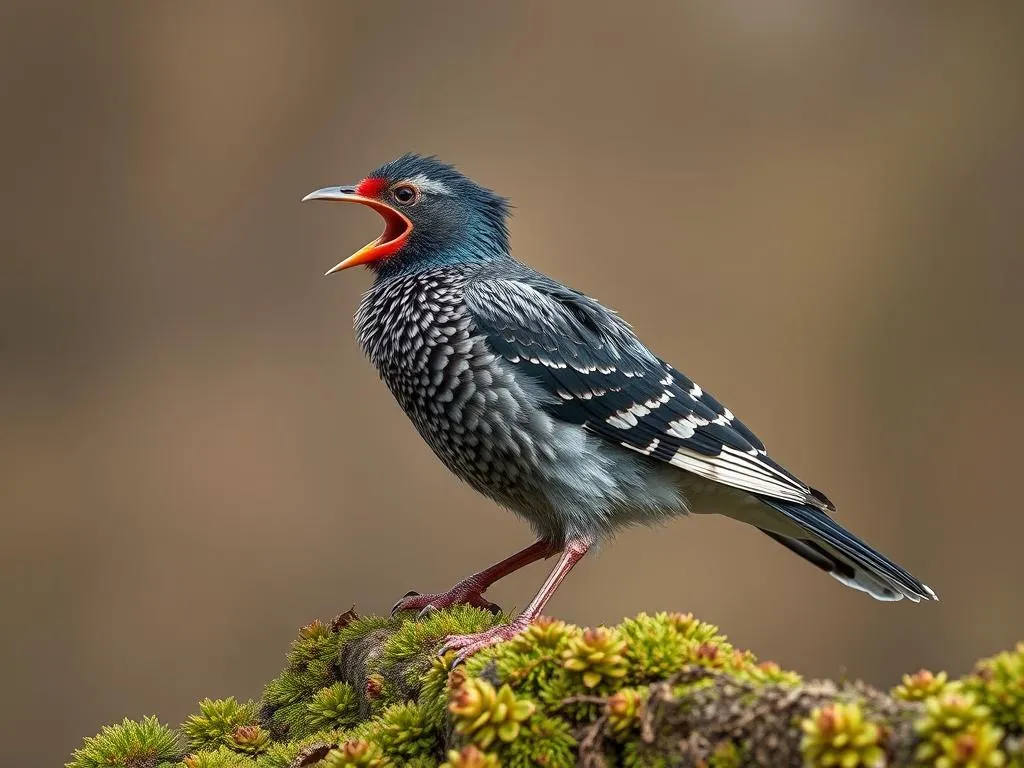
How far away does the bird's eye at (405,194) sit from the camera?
11.5 ft

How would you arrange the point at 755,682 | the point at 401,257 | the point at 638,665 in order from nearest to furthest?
the point at 755,682 < the point at 638,665 < the point at 401,257

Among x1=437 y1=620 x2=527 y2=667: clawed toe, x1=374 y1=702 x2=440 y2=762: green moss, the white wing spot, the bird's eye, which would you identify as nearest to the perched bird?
the white wing spot

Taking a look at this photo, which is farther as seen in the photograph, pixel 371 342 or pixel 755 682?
pixel 371 342

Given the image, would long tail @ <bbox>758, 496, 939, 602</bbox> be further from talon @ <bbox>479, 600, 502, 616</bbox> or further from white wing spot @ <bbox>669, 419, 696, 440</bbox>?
talon @ <bbox>479, 600, 502, 616</bbox>

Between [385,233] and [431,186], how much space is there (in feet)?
0.70

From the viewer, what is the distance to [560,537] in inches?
124

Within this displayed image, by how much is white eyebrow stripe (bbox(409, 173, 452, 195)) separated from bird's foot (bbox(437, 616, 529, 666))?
1527 mm

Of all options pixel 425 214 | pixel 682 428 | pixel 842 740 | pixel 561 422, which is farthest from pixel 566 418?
pixel 842 740

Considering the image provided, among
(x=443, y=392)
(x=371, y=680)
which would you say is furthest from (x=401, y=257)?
(x=371, y=680)

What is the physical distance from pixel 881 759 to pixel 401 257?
2.36m

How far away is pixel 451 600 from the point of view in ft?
10.4

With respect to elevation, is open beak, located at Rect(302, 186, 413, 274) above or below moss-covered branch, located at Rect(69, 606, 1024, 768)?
above

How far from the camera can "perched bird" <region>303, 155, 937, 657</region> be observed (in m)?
2.95

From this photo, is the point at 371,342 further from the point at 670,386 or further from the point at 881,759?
the point at 881,759
